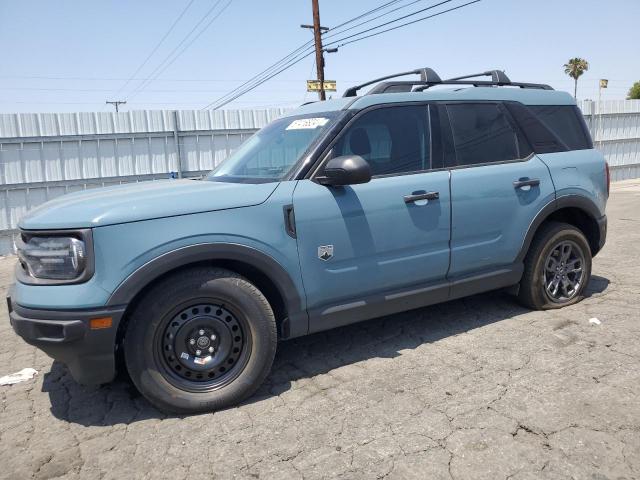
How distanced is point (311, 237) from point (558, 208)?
2.43m

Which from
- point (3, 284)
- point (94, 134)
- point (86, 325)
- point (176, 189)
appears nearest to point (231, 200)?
point (176, 189)

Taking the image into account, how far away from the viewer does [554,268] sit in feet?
14.8

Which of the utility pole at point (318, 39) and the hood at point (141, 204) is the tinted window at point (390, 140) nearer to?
the hood at point (141, 204)

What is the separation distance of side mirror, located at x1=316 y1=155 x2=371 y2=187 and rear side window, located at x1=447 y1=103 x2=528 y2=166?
0.98 metres

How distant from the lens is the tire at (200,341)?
2896 mm

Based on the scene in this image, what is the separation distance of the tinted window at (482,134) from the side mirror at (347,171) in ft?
3.47

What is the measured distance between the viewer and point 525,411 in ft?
9.34

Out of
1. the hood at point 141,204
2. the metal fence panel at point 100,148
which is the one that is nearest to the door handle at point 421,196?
the hood at point 141,204

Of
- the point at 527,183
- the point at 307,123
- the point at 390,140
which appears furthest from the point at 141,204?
the point at 527,183

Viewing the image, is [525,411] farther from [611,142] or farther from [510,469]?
[611,142]

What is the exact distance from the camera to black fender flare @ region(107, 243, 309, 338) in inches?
110

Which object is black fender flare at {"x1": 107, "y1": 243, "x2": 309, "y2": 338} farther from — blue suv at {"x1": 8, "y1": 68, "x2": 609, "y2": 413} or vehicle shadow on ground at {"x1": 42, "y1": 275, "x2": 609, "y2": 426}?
vehicle shadow on ground at {"x1": 42, "y1": 275, "x2": 609, "y2": 426}

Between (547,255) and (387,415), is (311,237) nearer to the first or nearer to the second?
(387,415)

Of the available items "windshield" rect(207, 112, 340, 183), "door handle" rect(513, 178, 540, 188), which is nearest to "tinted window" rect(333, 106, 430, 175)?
"windshield" rect(207, 112, 340, 183)
